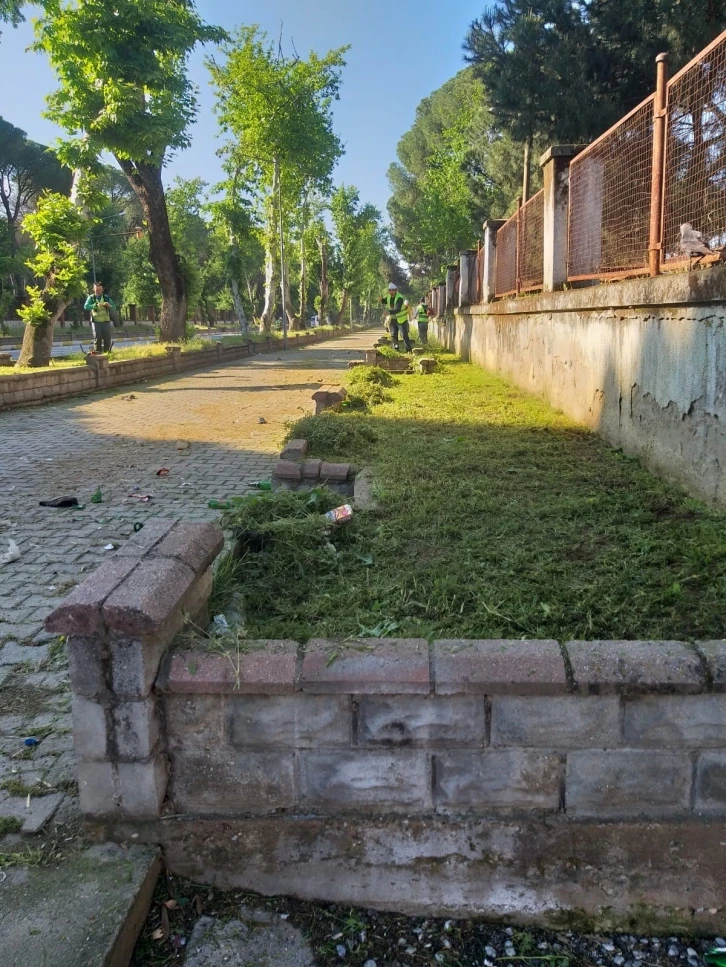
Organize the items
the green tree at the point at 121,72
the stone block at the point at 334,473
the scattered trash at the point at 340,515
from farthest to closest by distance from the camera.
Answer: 1. the green tree at the point at 121,72
2. the stone block at the point at 334,473
3. the scattered trash at the point at 340,515

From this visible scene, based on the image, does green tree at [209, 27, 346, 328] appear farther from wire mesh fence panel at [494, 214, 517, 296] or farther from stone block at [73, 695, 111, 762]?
stone block at [73, 695, 111, 762]

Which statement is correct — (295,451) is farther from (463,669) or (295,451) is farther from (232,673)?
(463,669)

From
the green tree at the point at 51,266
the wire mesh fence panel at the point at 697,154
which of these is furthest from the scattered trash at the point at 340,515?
the green tree at the point at 51,266

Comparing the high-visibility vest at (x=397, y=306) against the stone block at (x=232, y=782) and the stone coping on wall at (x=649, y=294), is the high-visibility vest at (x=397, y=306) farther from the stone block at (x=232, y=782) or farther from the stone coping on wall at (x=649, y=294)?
the stone block at (x=232, y=782)

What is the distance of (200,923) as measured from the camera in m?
2.20

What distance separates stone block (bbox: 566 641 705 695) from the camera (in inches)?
81.5

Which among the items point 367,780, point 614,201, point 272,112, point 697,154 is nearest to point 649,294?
point 697,154

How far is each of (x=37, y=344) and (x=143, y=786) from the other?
14.3 m

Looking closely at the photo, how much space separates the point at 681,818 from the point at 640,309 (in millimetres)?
3696

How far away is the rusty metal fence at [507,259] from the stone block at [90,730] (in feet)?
33.0

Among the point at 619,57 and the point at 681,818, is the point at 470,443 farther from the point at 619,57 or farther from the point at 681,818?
the point at 619,57

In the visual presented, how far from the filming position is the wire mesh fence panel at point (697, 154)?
4066 mm

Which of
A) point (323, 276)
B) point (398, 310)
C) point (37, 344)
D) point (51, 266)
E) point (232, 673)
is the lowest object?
point (232, 673)

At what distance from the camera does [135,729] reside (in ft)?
7.11
